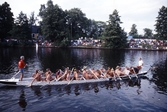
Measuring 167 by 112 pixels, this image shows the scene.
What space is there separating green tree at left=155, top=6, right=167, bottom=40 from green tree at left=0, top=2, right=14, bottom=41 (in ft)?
197

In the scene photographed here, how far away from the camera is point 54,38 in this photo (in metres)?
67.6

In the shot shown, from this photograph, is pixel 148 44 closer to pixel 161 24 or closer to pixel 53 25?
pixel 161 24

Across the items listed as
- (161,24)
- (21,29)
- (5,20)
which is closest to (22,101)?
(21,29)

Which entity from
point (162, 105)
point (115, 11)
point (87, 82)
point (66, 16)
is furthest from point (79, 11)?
point (162, 105)

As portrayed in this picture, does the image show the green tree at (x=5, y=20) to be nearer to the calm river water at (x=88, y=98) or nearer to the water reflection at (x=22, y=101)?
the calm river water at (x=88, y=98)

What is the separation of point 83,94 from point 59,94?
220 cm

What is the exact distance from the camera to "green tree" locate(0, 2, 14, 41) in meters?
65.3

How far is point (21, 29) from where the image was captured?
62000 mm

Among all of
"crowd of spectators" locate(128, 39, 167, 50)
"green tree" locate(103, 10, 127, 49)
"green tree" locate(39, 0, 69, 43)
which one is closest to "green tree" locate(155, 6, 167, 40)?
"crowd of spectators" locate(128, 39, 167, 50)

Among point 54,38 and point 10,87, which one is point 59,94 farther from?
point 54,38

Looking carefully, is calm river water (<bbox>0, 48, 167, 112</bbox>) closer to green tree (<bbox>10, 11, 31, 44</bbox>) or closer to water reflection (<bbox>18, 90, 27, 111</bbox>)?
water reflection (<bbox>18, 90, 27, 111</bbox>)

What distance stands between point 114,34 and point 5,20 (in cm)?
4461

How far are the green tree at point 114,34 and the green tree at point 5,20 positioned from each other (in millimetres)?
39537

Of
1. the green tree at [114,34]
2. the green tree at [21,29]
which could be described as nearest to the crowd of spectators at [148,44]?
the green tree at [114,34]
